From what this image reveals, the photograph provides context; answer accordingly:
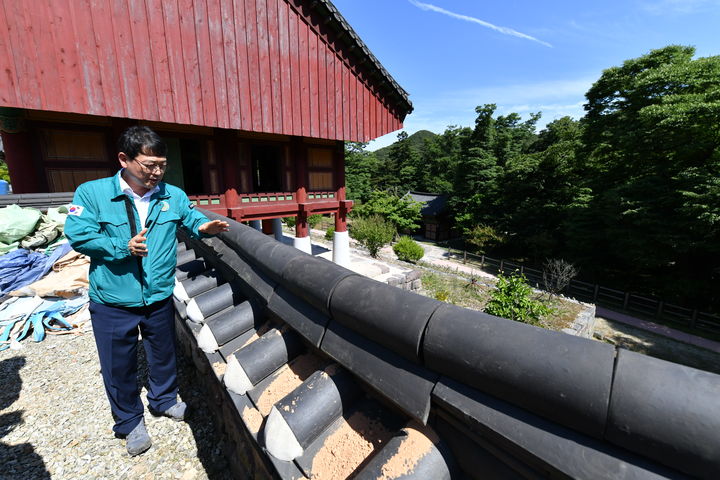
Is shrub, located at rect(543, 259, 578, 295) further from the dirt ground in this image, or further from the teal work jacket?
the teal work jacket

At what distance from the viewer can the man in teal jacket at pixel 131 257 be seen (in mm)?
1849

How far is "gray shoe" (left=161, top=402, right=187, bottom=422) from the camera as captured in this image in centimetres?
247

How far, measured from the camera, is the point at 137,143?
1.87 metres

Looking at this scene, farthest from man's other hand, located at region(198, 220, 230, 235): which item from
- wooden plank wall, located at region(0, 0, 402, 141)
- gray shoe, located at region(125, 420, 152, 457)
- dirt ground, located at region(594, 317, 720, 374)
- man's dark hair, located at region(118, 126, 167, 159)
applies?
dirt ground, located at region(594, 317, 720, 374)

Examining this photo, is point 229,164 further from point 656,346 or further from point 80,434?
point 656,346

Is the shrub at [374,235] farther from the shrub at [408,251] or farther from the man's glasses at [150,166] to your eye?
the man's glasses at [150,166]

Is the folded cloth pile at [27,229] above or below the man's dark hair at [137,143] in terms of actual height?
below

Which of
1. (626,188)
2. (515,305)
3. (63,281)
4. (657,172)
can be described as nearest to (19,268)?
(63,281)

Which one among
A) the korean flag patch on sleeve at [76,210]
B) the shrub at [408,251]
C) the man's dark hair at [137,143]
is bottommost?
the shrub at [408,251]

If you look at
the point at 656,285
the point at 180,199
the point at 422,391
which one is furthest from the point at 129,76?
the point at 656,285

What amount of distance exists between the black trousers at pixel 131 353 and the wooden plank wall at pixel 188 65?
6004 mm

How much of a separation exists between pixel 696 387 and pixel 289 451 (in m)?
1.27

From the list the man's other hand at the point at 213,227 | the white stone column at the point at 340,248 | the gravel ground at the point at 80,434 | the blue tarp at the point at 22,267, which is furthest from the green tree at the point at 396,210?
the man's other hand at the point at 213,227

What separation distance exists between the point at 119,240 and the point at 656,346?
16.8 m
